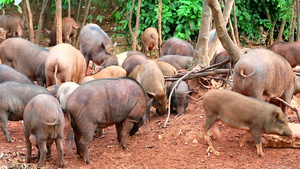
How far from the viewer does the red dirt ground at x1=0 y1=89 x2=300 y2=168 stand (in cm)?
571

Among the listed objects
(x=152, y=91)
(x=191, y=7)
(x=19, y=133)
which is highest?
(x=191, y=7)

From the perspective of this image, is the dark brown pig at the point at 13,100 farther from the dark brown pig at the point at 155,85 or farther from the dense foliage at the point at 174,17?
the dense foliage at the point at 174,17

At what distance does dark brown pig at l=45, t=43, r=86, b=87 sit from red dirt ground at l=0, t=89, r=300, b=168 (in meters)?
1.79

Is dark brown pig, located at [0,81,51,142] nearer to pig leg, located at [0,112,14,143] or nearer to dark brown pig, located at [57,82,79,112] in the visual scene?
pig leg, located at [0,112,14,143]

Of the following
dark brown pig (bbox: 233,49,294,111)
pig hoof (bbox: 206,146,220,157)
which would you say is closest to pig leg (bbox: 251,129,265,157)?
pig hoof (bbox: 206,146,220,157)

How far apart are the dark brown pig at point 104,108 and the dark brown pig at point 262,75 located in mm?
1500

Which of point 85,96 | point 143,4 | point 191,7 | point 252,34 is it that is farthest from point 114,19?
point 85,96

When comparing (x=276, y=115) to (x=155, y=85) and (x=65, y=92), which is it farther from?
(x=65, y=92)

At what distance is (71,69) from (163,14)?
7.62m

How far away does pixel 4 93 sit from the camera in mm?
6914

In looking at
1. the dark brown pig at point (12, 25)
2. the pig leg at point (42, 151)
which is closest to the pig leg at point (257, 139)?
the pig leg at point (42, 151)

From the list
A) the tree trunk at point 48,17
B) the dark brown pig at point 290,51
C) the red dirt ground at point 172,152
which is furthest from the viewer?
the tree trunk at point 48,17

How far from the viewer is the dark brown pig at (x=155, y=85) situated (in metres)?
8.26

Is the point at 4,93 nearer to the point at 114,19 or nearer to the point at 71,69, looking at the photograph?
the point at 71,69
